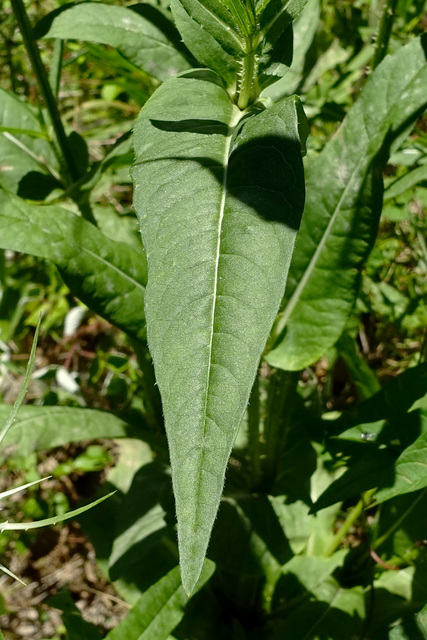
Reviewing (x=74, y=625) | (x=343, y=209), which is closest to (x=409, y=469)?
(x=343, y=209)

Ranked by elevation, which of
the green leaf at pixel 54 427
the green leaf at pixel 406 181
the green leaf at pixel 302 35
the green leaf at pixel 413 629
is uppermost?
the green leaf at pixel 302 35

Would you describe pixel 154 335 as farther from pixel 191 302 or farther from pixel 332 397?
pixel 332 397

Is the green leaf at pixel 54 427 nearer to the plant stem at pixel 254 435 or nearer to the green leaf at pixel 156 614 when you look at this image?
the plant stem at pixel 254 435

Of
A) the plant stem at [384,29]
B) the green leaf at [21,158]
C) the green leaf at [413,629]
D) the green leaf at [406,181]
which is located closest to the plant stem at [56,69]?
the green leaf at [21,158]

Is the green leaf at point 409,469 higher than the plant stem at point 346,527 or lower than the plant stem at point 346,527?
higher

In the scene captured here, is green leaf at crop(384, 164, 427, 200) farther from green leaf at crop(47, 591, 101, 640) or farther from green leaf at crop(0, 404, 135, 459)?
green leaf at crop(47, 591, 101, 640)

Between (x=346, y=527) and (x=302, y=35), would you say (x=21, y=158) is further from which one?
(x=346, y=527)
